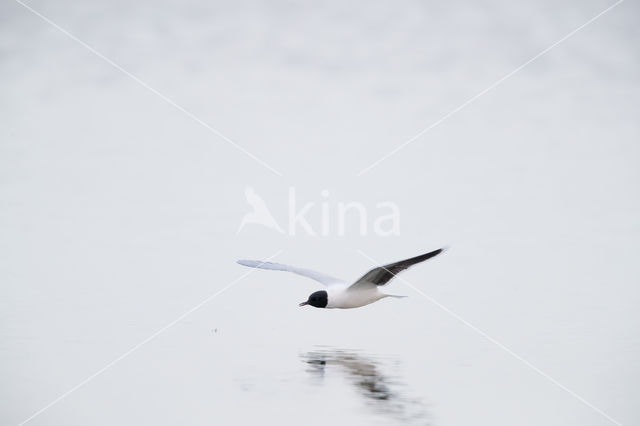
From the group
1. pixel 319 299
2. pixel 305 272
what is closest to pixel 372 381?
pixel 319 299

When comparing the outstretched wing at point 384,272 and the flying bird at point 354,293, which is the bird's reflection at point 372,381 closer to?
the outstretched wing at point 384,272

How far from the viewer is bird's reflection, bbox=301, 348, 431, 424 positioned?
5.63m

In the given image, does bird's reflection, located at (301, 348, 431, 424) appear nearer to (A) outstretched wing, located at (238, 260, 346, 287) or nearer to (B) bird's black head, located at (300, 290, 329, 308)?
(B) bird's black head, located at (300, 290, 329, 308)

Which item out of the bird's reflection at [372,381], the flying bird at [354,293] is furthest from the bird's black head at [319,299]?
the bird's reflection at [372,381]

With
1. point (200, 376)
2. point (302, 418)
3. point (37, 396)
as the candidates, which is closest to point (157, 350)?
point (200, 376)

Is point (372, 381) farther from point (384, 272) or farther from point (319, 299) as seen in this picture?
point (319, 299)

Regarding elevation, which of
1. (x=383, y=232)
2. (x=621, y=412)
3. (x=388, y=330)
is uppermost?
(x=383, y=232)

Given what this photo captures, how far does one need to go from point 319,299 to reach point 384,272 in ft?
2.19

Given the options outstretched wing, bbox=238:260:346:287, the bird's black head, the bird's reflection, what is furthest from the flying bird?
the bird's reflection

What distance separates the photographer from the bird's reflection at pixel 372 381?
563cm

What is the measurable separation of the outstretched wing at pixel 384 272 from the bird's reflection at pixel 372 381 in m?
0.60

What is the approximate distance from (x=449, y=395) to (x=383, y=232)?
18.0ft

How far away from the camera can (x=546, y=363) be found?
6.75m

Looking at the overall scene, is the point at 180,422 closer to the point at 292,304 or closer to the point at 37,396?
the point at 37,396
